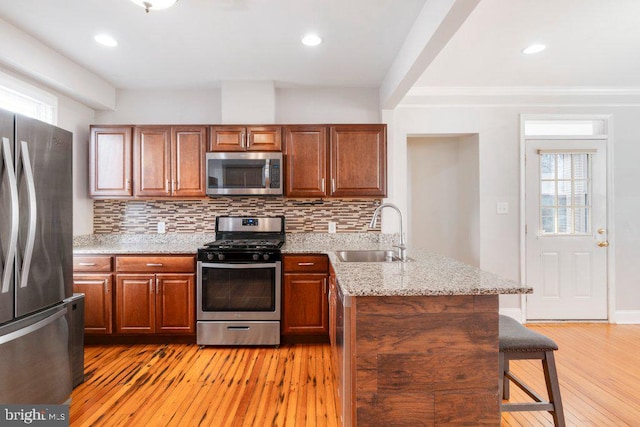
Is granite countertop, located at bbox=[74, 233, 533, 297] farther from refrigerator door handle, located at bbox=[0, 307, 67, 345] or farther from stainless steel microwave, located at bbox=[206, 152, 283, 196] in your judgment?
refrigerator door handle, located at bbox=[0, 307, 67, 345]

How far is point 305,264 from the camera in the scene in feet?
9.53

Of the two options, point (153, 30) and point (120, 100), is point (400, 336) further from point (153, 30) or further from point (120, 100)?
point (120, 100)

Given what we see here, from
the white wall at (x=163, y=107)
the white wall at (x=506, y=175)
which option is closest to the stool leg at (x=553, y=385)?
the white wall at (x=506, y=175)

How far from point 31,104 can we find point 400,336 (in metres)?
3.51

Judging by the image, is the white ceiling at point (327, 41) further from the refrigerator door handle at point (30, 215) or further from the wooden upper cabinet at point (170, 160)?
the refrigerator door handle at point (30, 215)

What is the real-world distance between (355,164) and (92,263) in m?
2.57

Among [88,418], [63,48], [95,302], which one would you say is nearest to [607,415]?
[88,418]

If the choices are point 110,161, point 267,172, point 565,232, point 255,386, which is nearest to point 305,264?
point 267,172

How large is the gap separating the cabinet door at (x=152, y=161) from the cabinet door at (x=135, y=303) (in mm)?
837

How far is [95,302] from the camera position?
2879 millimetres

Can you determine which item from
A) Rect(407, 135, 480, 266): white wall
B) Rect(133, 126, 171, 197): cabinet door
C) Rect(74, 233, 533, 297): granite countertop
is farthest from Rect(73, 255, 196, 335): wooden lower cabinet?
Rect(407, 135, 480, 266): white wall

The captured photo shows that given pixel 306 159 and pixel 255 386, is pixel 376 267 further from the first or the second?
pixel 306 159

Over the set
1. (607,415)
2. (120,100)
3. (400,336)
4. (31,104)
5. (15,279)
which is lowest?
(607,415)

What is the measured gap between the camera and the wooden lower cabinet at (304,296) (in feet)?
9.51
